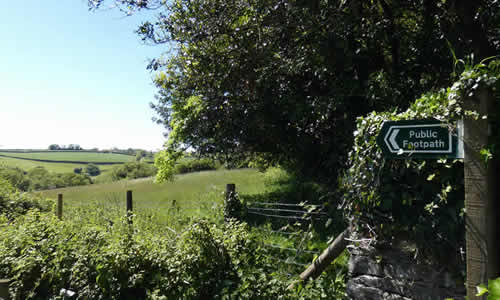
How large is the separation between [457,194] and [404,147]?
0.46m

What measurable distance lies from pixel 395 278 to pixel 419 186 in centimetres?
74

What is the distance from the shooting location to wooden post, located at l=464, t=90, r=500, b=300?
2070mm

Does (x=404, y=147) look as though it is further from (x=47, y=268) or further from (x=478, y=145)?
(x=47, y=268)

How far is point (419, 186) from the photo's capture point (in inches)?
99.7

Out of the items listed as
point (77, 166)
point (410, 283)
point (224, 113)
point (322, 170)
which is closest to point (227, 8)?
point (224, 113)

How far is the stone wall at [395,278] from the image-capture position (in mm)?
2404

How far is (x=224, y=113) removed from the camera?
770cm

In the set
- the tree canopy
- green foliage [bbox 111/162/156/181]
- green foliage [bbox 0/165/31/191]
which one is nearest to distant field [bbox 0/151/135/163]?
green foliage [bbox 111/162/156/181]

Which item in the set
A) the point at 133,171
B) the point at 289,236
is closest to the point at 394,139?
the point at 289,236

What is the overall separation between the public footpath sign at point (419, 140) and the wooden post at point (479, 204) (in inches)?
3.8

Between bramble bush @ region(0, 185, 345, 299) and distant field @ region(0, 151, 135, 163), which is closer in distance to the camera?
bramble bush @ region(0, 185, 345, 299)

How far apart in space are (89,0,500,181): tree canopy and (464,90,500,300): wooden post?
353 cm

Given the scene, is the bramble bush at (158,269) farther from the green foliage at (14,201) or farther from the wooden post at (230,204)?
the green foliage at (14,201)

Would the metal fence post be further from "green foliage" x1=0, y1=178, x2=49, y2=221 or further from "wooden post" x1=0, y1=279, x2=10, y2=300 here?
"green foliage" x1=0, y1=178, x2=49, y2=221
